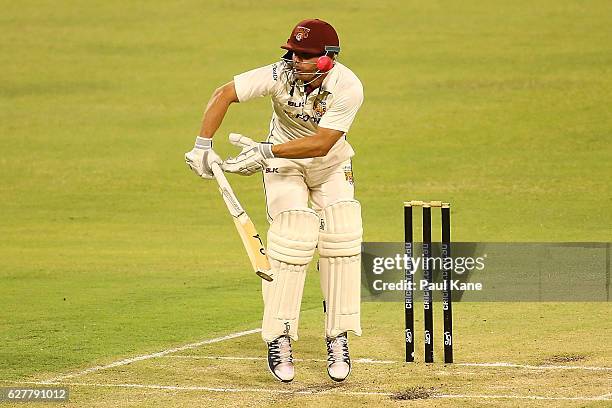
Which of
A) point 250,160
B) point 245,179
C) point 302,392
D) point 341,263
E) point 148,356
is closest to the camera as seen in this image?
point 302,392

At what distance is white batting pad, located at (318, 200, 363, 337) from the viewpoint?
27.2 feet

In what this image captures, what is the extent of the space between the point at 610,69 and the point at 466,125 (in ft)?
14.0

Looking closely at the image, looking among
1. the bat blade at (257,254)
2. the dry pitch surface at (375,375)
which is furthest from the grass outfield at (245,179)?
the bat blade at (257,254)

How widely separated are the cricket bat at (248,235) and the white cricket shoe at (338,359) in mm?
572

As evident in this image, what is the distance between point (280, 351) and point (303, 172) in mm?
1087

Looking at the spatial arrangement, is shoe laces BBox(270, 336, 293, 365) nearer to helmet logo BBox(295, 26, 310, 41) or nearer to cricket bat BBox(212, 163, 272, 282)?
cricket bat BBox(212, 163, 272, 282)

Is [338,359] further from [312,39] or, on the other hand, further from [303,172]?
[312,39]

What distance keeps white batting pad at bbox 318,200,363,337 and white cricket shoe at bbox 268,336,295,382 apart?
0.33 m

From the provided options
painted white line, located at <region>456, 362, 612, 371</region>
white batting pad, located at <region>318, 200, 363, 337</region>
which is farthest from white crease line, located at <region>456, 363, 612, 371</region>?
white batting pad, located at <region>318, 200, 363, 337</region>

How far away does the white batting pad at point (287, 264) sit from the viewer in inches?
320

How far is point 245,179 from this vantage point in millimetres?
22656

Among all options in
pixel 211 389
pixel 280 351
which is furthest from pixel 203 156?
pixel 211 389

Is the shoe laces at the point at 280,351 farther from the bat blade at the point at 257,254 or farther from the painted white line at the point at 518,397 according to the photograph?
the painted white line at the point at 518,397

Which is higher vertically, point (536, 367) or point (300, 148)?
point (300, 148)
